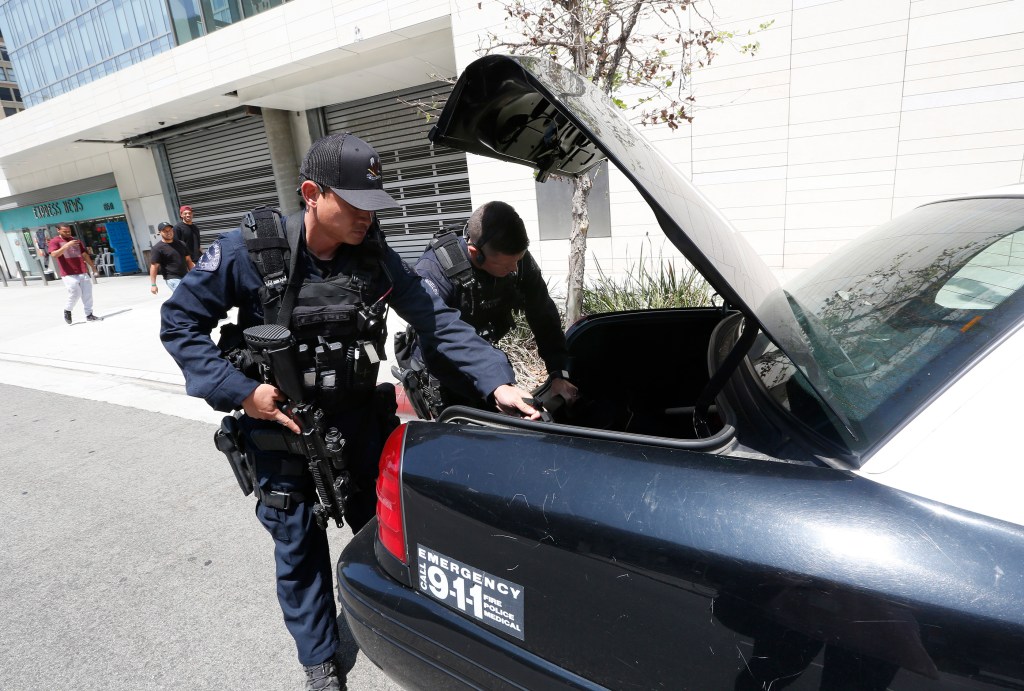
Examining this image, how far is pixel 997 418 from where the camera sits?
0.83 meters

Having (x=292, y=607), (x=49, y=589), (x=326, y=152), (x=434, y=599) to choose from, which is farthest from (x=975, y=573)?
(x=49, y=589)

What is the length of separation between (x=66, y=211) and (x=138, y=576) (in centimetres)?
2400

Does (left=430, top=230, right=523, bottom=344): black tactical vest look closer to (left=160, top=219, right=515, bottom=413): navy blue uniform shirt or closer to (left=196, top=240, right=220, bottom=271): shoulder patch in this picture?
(left=160, top=219, right=515, bottom=413): navy blue uniform shirt

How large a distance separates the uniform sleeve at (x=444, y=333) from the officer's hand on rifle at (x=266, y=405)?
1.81 feet

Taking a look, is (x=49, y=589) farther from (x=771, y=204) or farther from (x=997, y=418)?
(x=771, y=204)

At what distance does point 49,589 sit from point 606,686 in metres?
2.94

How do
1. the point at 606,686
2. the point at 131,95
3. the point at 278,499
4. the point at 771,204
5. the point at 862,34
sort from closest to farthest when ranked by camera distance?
the point at 606,686 < the point at 278,499 < the point at 862,34 < the point at 771,204 < the point at 131,95

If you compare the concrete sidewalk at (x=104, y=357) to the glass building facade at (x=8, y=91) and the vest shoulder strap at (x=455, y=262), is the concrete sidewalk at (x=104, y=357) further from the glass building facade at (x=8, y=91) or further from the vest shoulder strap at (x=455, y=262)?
the glass building facade at (x=8, y=91)

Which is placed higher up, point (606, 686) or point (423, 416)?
point (606, 686)

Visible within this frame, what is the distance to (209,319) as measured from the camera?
1.88 m

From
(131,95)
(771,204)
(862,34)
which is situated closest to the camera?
(862,34)

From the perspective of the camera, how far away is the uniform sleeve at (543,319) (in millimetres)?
2596

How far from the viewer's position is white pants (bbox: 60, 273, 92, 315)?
9898 mm

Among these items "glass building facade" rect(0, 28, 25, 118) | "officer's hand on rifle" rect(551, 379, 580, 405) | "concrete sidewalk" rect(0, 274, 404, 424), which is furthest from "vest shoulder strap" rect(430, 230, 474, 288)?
"glass building facade" rect(0, 28, 25, 118)
